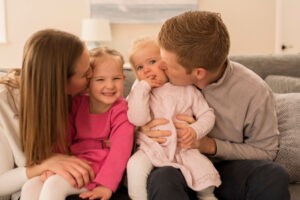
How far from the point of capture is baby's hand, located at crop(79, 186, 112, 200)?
4.21 feet

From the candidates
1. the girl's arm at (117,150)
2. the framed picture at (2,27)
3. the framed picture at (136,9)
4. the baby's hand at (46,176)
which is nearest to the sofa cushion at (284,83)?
the girl's arm at (117,150)

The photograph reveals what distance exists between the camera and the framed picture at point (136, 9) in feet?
13.4

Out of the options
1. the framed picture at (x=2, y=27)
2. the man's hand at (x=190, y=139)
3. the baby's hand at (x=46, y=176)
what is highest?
the framed picture at (x=2, y=27)

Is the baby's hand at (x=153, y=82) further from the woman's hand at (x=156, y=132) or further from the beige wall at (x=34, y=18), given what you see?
the beige wall at (x=34, y=18)

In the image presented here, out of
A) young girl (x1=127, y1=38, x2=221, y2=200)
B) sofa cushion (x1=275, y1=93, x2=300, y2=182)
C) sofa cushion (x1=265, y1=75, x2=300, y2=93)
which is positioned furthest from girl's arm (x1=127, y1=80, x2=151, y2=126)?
sofa cushion (x1=265, y1=75, x2=300, y2=93)

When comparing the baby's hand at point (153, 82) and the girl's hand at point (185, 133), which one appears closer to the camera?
the girl's hand at point (185, 133)

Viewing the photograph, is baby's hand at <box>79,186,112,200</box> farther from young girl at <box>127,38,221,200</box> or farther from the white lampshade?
the white lampshade

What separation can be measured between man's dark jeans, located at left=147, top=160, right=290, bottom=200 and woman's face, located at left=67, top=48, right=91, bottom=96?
1.36ft

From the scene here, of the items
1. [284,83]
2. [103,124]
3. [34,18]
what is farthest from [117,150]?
[34,18]

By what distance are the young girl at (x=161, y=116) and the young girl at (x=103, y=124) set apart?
0.16 feet

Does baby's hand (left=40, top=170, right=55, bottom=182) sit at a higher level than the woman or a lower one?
lower

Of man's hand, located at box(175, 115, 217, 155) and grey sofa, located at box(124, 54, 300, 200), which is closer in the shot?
man's hand, located at box(175, 115, 217, 155)

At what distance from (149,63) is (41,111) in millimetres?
456

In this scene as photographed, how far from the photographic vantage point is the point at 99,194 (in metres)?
1.29
